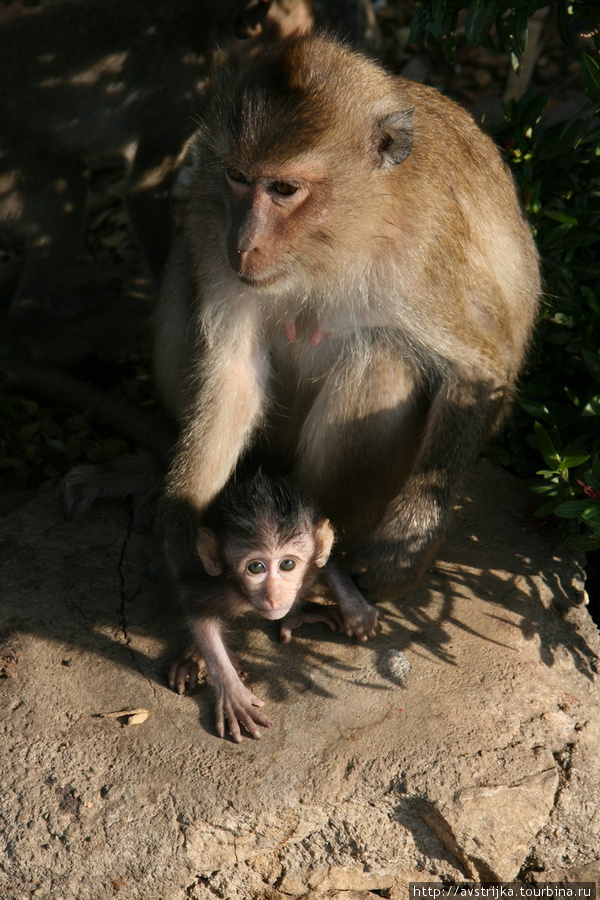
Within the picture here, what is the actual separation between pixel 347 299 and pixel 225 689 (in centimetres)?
136

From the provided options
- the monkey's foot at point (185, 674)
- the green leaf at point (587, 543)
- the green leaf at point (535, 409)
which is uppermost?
the green leaf at point (535, 409)

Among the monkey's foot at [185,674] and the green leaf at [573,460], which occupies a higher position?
the green leaf at [573,460]

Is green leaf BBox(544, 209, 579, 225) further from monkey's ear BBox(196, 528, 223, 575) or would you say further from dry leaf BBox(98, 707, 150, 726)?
dry leaf BBox(98, 707, 150, 726)

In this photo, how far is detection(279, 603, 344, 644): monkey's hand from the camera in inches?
141

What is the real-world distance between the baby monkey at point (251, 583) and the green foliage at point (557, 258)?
88cm

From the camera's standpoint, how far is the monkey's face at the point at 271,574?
3.31m

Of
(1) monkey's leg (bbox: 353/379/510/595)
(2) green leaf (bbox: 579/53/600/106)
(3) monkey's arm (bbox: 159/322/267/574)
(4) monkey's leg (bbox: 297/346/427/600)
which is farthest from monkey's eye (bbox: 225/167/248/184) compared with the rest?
(2) green leaf (bbox: 579/53/600/106)

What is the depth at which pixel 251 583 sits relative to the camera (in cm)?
335

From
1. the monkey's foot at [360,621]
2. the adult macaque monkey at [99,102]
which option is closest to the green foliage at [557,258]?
the monkey's foot at [360,621]

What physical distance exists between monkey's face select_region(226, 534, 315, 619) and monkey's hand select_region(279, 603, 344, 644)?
0.17 metres

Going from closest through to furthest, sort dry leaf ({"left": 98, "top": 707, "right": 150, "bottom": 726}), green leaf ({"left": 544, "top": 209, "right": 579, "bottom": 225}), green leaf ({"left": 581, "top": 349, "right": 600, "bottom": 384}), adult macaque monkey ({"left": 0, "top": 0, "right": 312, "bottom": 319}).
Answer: dry leaf ({"left": 98, "top": 707, "right": 150, "bottom": 726}), green leaf ({"left": 581, "top": 349, "right": 600, "bottom": 384}), green leaf ({"left": 544, "top": 209, "right": 579, "bottom": 225}), adult macaque monkey ({"left": 0, "top": 0, "right": 312, "bottom": 319})

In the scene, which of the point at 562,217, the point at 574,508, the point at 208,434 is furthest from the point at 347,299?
the point at 562,217

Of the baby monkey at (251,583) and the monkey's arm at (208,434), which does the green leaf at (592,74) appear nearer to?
the monkey's arm at (208,434)

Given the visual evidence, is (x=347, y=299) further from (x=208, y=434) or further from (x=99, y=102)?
(x=99, y=102)
